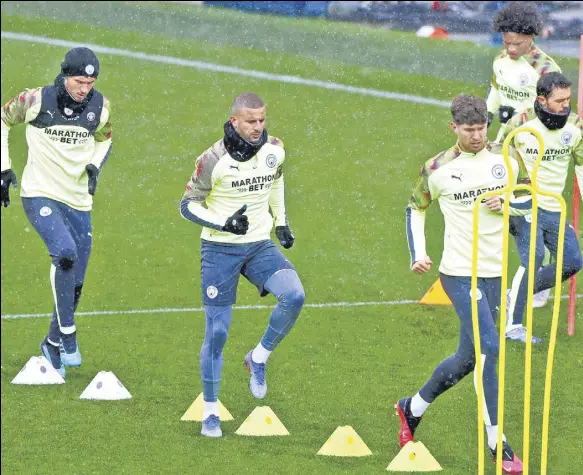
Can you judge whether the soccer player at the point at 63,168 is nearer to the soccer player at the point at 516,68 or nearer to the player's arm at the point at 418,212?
the player's arm at the point at 418,212

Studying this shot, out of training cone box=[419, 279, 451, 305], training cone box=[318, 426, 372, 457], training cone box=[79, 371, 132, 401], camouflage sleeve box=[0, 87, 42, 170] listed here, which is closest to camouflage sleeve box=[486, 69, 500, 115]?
training cone box=[419, 279, 451, 305]

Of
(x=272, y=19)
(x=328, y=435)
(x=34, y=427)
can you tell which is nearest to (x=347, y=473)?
(x=328, y=435)

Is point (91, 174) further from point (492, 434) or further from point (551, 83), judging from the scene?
point (492, 434)

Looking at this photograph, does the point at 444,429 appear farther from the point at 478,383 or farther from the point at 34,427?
the point at 34,427

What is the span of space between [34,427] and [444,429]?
8.93ft

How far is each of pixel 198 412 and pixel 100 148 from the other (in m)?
2.19

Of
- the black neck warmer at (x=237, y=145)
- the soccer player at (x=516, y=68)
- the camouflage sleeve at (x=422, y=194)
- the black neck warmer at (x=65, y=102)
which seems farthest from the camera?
the soccer player at (x=516, y=68)

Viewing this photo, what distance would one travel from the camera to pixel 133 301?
14547 millimetres

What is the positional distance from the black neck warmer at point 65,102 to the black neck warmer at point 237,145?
5.31 ft

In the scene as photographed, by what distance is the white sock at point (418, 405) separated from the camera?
34.5ft

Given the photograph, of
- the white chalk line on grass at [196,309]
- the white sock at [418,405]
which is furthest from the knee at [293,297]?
the white chalk line on grass at [196,309]

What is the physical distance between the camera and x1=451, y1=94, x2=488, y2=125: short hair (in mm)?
9984

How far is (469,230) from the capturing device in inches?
400

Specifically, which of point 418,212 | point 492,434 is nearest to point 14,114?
point 418,212
